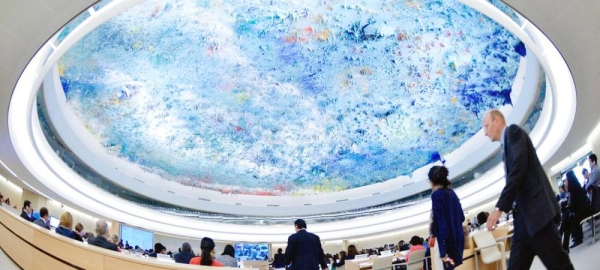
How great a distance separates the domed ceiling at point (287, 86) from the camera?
40.9ft

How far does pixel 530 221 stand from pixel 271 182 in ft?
56.6

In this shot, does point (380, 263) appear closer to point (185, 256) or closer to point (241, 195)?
point (185, 256)

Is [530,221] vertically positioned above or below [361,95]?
below

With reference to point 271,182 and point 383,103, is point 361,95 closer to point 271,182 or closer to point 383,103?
point 383,103

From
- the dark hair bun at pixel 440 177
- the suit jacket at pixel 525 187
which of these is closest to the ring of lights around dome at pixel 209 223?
the dark hair bun at pixel 440 177

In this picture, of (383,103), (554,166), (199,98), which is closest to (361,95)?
(383,103)

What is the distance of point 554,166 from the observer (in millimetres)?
15016

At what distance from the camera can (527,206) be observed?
295cm

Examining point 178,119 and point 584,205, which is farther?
point 178,119

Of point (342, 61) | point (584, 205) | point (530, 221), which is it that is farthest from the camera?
point (342, 61)

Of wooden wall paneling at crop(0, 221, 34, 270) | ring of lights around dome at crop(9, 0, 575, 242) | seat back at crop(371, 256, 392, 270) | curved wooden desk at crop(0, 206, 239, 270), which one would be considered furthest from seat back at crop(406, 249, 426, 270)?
wooden wall paneling at crop(0, 221, 34, 270)

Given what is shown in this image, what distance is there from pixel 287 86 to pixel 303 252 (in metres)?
10.1

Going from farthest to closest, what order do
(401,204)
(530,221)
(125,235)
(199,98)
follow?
1. (401,204)
2. (125,235)
3. (199,98)
4. (530,221)

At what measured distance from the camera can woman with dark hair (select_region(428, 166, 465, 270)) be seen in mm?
4156
